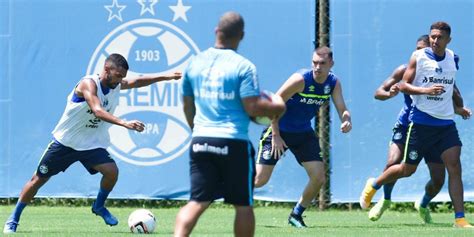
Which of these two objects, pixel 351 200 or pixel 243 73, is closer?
pixel 243 73

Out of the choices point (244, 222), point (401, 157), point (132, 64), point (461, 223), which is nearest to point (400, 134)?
point (401, 157)

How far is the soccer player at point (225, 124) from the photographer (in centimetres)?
792

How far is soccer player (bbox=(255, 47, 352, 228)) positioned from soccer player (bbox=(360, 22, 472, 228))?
0.78 meters

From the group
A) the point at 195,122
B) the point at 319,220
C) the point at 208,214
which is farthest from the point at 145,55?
the point at 195,122

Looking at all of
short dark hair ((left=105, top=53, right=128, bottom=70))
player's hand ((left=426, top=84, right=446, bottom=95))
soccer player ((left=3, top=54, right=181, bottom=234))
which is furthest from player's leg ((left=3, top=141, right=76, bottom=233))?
player's hand ((left=426, top=84, right=446, bottom=95))

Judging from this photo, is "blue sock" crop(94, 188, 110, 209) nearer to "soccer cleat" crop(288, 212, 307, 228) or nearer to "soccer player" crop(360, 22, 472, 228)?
"soccer cleat" crop(288, 212, 307, 228)

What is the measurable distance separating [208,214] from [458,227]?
12.7 feet

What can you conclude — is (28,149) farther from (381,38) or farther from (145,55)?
(381,38)

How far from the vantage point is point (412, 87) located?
12.1 m

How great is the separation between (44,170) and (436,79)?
414 cm

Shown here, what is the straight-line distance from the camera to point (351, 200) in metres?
15.7

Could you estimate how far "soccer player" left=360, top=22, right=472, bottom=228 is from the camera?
12.3 metres

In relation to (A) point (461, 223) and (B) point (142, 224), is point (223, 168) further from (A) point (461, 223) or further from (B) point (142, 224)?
(A) point (461, 223)

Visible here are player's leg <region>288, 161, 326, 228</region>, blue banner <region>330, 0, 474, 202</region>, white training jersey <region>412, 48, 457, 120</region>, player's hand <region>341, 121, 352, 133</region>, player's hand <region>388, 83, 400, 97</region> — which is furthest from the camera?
blue banner <region>330, 0, 474, 202</region>
